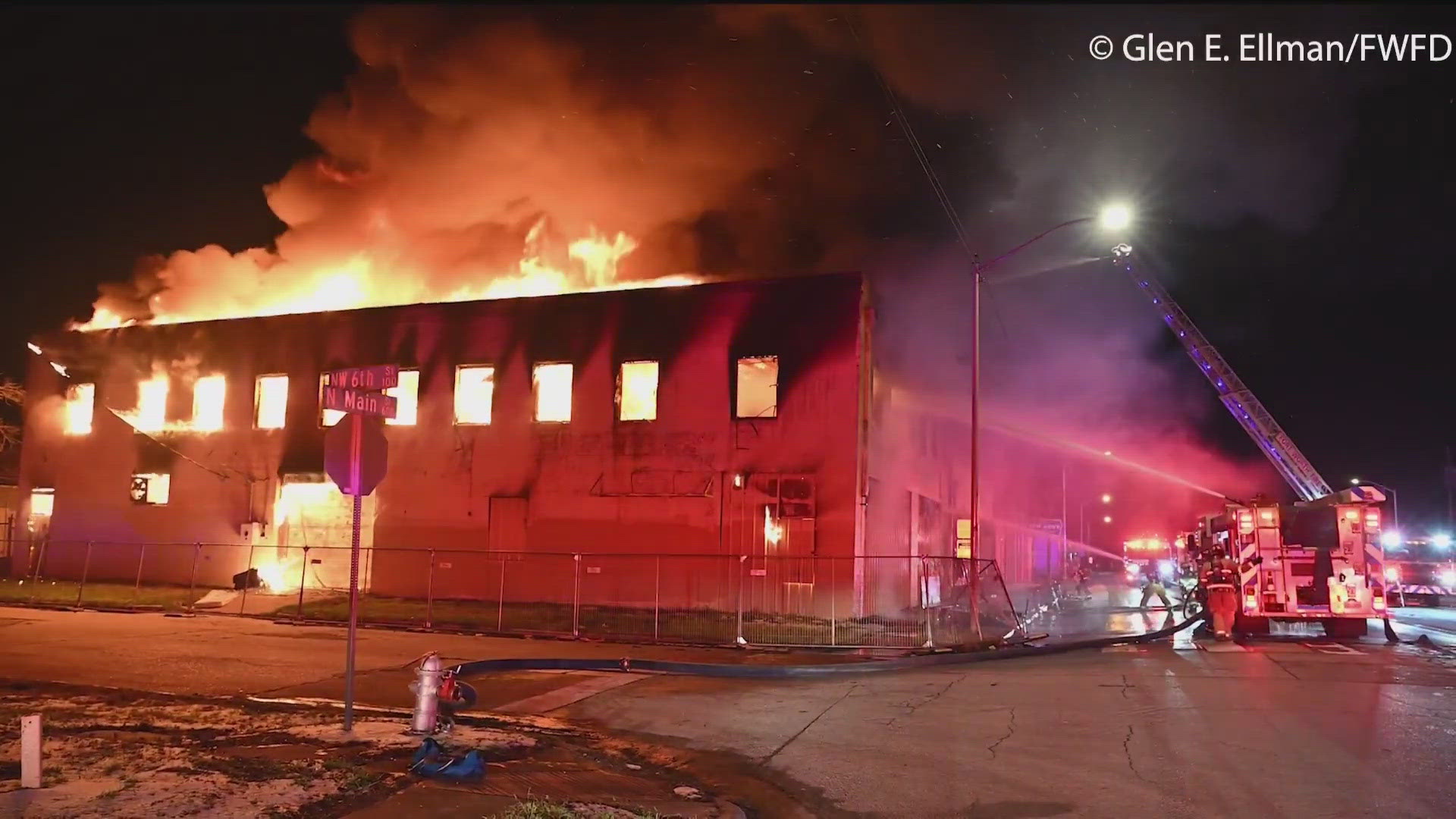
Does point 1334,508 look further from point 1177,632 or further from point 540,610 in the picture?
point 540,610

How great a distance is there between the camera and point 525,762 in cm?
747

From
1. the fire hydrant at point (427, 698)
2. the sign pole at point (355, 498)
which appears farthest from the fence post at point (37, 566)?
the fire hydrant at point (427, 698)

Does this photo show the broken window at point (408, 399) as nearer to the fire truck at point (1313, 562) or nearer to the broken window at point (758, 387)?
the broken window at point (758, 387)

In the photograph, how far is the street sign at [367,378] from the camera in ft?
27.9

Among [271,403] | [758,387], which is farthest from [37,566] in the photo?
[758,387]

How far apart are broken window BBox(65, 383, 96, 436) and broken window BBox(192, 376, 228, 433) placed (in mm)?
3402

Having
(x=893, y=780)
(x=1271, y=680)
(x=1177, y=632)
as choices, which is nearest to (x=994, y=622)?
(x=1177, y=632)

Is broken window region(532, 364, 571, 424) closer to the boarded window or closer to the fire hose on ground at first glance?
the fire hose on ground

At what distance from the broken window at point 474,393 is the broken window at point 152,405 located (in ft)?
27.9

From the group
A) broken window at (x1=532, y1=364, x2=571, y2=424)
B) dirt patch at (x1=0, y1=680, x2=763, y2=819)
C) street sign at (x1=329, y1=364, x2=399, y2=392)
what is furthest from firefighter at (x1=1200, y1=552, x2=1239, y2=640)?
street sign at (x1=329, y1=364, x2=399, y2=392)

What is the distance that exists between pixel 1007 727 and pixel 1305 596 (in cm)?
1183

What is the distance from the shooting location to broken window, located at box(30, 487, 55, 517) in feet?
86.4

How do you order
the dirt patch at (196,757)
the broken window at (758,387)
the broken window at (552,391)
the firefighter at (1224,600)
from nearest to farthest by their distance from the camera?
the dirt patch at (196,757)
the firefighter at (1224,600)
the broken window at (758,387)
the broken window at (552,391)

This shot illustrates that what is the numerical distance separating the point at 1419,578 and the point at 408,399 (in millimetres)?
32773
